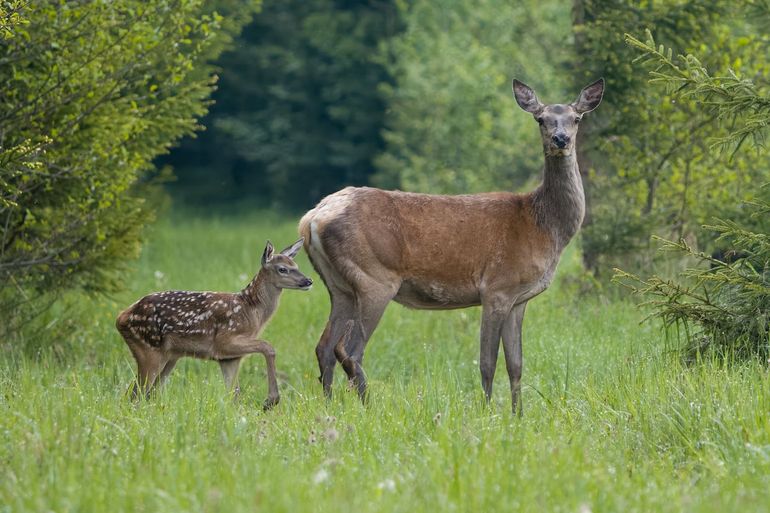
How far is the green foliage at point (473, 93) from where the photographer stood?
80.5 feet

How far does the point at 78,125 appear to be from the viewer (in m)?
10.1

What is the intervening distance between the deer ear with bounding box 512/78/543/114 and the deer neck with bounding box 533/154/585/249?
377mm

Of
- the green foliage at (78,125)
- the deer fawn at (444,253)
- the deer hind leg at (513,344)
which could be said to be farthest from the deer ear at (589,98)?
the green foliage at (78,125)

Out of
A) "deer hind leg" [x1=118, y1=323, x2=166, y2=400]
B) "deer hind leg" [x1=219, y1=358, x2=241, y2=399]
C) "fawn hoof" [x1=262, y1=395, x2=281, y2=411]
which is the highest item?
"deer hind leg" [x1=118, y1=323, x2=166, y2=400]

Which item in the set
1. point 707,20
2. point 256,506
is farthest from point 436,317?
point 256,506

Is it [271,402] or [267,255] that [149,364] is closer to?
[271,402]

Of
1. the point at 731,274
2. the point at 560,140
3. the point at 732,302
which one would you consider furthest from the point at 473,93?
the point at 731,274

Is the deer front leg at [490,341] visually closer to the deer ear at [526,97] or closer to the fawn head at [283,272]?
the fawn head at [283,272]

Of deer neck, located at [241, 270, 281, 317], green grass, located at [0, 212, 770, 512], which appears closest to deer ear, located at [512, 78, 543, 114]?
green grass, located at [0, 212, 770, 512]

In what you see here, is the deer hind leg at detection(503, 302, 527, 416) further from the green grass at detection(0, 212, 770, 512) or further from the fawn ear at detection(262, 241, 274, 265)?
the fawn ear at detection(262, 241, 274, 265)

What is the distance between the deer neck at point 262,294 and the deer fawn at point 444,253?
465mm

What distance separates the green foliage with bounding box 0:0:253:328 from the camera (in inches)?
373

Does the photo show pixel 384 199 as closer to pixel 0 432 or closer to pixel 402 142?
pixel 0 432

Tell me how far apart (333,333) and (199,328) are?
935mm
